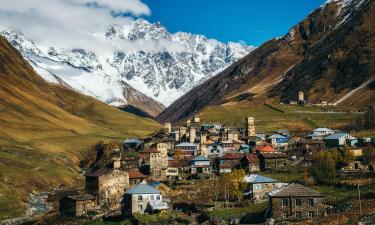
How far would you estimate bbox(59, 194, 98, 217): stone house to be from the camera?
94.3m

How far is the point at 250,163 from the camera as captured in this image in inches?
4424

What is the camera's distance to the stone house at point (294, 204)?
68.1 m

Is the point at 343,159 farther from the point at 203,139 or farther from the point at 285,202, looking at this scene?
the point at 203,139

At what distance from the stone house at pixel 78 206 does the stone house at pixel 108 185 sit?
1.96m

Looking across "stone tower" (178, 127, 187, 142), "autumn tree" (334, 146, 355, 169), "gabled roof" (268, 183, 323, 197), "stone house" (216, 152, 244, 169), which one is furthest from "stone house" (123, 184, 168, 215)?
"stone tower" (178, 127, 187, 142)

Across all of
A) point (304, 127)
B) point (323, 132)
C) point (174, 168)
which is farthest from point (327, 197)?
point (304, 127)

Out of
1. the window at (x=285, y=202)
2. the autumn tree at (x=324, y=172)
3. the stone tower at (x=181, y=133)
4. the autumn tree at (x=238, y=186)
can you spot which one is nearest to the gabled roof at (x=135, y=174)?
the autumn tree at (x=238, y=186)

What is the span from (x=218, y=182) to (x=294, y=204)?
110 ft

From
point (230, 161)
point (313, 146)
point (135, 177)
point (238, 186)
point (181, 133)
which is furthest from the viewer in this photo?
point (181, 133)

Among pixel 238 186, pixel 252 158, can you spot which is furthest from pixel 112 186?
pixel 252 158

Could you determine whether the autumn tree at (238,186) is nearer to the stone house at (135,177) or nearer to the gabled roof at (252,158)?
the gabled roof at (252,158)

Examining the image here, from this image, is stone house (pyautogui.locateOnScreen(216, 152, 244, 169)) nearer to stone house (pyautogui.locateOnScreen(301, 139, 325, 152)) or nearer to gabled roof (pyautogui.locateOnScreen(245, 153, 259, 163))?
gabled roof (pyautogui.locateOnScreen(245, 153, 259, 163))

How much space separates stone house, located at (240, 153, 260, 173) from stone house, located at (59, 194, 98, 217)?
29822mm

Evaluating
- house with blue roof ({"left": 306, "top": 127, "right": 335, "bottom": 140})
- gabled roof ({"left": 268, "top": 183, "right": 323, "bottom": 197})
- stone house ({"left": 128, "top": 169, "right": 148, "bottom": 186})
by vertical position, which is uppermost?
house with blue roof ({"left": 306, "top": 127, "right": 335, "bottom": 140})
